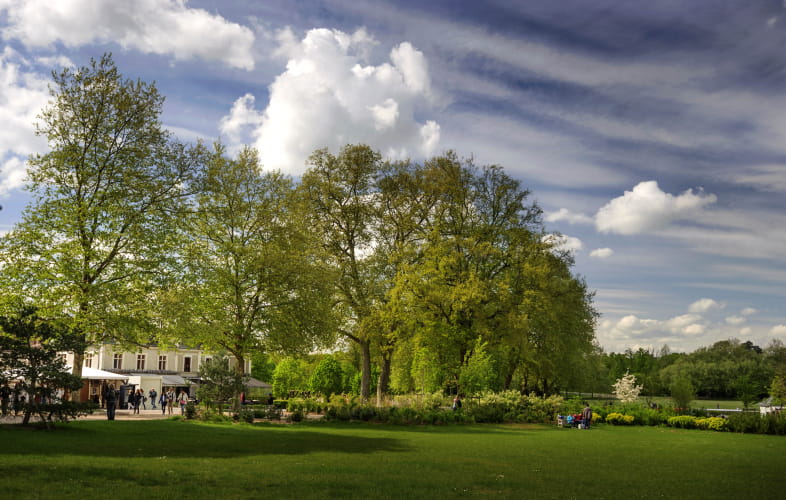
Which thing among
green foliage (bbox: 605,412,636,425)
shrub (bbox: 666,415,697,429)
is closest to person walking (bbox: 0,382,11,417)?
green foliage (bbox: 605,412,636,425)

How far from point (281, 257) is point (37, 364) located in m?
14.5

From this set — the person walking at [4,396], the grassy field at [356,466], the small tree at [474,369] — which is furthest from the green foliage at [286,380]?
the person walking at [4,396]

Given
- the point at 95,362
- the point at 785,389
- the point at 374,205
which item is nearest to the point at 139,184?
the point at 374,205

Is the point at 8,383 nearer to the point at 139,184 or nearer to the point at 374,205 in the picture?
the point at 139,184

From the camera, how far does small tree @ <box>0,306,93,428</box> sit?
2066 cm

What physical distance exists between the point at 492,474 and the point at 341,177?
102 ft

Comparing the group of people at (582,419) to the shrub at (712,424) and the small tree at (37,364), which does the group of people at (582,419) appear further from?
the small tree at (37,364)

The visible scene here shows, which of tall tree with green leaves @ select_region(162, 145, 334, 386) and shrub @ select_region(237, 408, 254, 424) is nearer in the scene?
shrub @ select_region(237, 408, 254, 424)

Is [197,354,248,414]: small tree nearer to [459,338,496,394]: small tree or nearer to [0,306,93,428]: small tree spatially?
[0,306,93,428]: small tree

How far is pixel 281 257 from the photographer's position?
3388cm

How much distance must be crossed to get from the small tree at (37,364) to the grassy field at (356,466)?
3.16ft

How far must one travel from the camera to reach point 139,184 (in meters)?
29.2

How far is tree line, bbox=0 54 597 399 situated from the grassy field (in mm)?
7344

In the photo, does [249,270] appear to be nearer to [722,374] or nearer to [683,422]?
[683,422]
